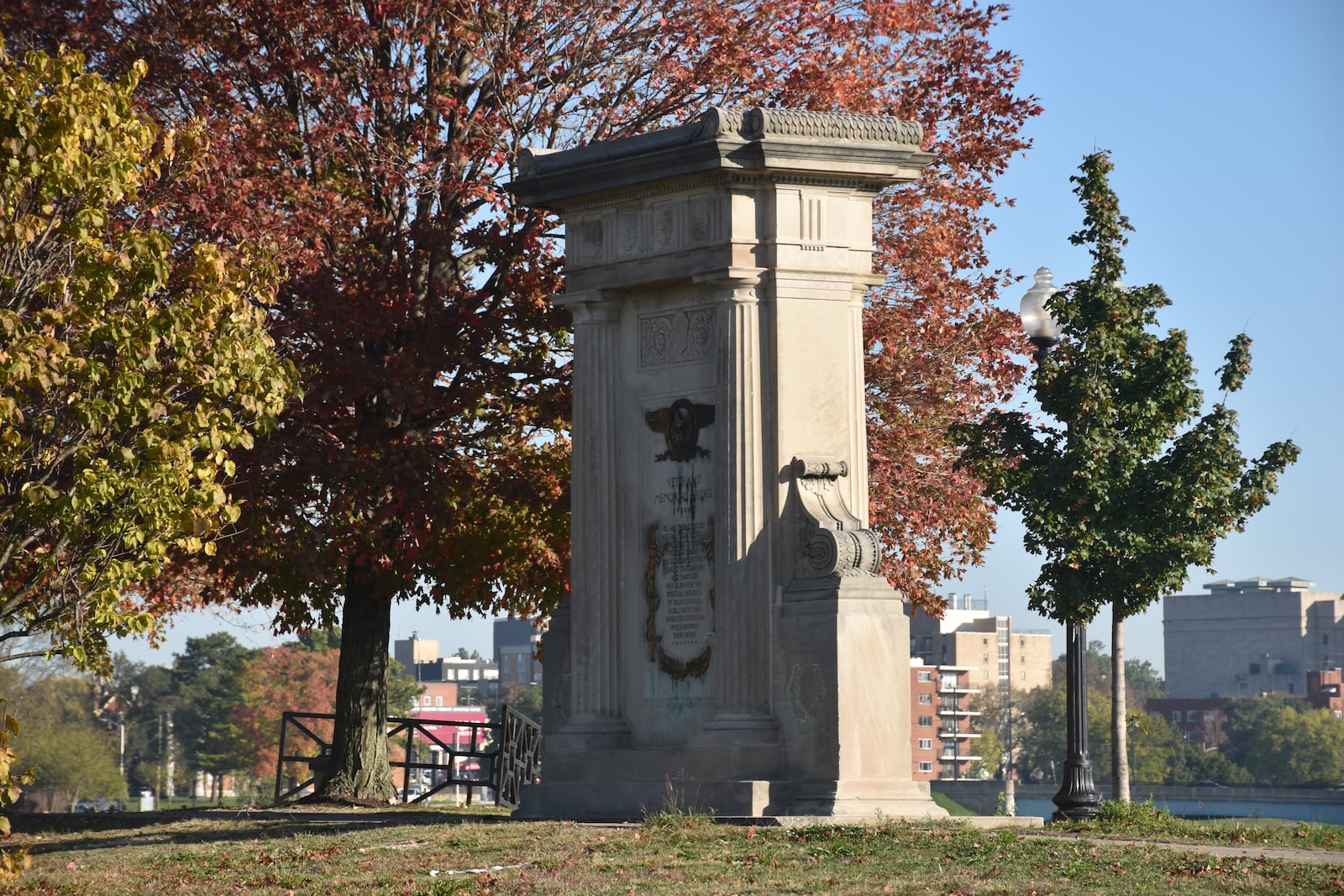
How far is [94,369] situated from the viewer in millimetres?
13898

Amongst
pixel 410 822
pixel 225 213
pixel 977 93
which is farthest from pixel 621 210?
pixel 977 93

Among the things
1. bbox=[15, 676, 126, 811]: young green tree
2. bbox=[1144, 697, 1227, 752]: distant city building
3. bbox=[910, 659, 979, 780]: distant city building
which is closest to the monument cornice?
bbox=[15, 676, 126, 811]: young green tree

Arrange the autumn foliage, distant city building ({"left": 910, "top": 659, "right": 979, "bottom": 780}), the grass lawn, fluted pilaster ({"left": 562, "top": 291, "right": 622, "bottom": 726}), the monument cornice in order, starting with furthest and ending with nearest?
distant city building ({"left": 910, "top": 659, "right": 979, "bottom": 780}) < the autumn foliage < fluted pilaster ({"left": 562, "top": 291, "right": 622, "bottom": 726}) < the monument cornice < the grass lawn

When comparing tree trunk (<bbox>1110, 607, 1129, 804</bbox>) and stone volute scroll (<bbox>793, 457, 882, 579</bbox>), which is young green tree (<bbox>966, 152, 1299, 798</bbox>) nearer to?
tree trunk (<bbox>1110, 607, 1129, 804</bbox>)

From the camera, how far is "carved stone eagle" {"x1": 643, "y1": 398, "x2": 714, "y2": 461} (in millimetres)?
17516

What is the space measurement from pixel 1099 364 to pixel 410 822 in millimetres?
10172

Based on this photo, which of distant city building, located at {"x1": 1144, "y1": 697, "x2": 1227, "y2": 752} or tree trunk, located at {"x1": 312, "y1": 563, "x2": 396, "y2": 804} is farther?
distant city building, located at {"x1": 1144, "y1": 697, "x2": 1227, "y2": 752}

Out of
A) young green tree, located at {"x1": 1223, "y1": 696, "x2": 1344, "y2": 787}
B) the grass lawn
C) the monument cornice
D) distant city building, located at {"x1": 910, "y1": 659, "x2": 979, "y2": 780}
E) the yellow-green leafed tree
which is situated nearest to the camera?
the grass lawn

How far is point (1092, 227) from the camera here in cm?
2247

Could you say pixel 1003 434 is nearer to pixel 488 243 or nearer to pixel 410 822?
pixel 488 243

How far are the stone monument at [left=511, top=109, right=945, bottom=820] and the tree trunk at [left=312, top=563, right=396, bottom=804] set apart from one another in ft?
19.5

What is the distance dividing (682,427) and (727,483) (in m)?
0.96

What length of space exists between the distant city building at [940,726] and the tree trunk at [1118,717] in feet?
426

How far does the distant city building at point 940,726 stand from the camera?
15700 centimetres
